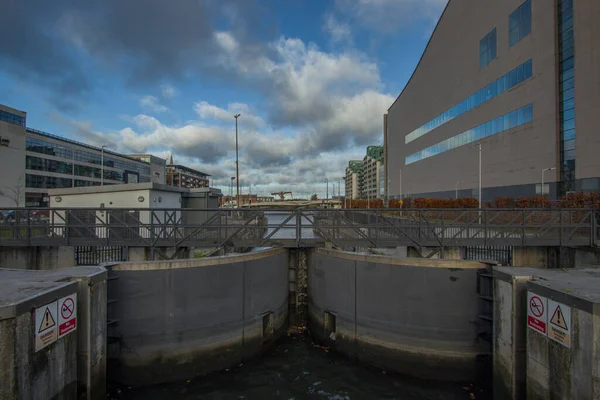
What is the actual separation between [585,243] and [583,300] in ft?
31.4

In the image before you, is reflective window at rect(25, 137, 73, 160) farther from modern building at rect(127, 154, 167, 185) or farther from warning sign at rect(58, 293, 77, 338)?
warning sign at rect(58, 293, 77, 338)

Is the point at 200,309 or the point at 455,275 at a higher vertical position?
the point at 455,275

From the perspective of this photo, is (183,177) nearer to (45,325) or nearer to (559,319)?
(45,325)

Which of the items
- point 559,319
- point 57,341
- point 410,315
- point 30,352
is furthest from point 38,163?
point 559,319

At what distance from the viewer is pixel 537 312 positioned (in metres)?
6.38

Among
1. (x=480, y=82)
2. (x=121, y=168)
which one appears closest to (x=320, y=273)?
(x=480, y=82)

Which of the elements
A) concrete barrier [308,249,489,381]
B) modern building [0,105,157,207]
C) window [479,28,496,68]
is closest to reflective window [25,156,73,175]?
modern building [0,105,157,207]

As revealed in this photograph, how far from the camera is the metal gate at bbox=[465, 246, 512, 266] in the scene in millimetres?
13383

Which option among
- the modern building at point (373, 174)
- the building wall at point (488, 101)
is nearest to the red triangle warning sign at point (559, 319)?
the building wall at point (488, 101)

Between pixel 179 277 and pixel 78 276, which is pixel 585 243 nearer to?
pixel 179 277

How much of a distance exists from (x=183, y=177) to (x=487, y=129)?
142 meters

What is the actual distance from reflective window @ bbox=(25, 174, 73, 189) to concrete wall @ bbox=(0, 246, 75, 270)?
221ft

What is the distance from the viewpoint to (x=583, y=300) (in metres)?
5.25

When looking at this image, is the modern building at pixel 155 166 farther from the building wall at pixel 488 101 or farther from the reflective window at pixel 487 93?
the reflective window at pixel 487 93
